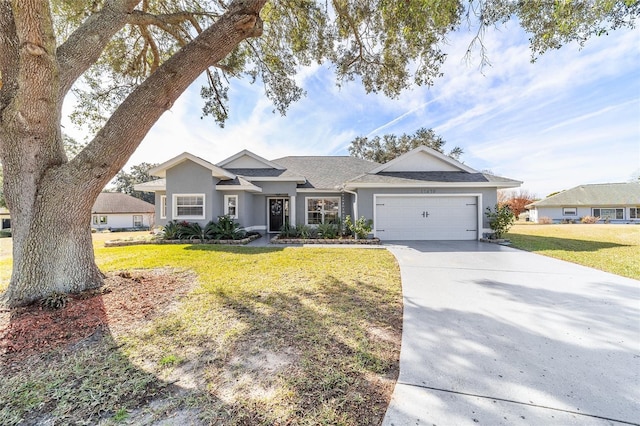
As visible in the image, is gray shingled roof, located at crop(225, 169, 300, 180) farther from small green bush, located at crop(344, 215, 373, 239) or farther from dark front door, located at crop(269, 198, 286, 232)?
small green bush, located at crop(344, 215, 373, 239)

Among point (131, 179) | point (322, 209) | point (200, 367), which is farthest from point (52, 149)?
point (131, 179)

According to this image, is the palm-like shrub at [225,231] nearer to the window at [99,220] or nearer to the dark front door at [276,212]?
the dark front door at [276,212]

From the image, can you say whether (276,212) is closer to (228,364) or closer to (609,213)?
(228,364)

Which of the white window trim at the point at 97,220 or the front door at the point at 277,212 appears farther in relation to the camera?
the white window trim at the point at 97,220

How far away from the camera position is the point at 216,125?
10.2 meters

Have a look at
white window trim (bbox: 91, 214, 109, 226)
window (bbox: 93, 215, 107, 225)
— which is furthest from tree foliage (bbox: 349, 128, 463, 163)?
window (bbox: 93, 215, 107, 225)

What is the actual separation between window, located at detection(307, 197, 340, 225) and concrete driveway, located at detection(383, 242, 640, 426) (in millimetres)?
9313

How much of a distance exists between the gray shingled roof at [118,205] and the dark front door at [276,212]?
26310mm

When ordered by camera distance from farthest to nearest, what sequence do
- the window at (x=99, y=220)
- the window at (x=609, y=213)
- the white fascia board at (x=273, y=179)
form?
the window at (x=609, y=213), the window at (x=99, y=220), the white fascia board at (x=273, y=179)

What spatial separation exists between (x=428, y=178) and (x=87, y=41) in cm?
1189

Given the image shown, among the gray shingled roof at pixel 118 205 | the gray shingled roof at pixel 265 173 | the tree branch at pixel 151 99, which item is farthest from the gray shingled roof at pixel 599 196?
the gray shingled roof at pixel 118 205

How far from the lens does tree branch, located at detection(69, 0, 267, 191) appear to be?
420 centimetres

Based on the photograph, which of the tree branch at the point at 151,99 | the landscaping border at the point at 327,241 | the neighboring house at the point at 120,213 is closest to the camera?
the tree branch at the point at 151,99

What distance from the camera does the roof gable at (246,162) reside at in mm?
15055
